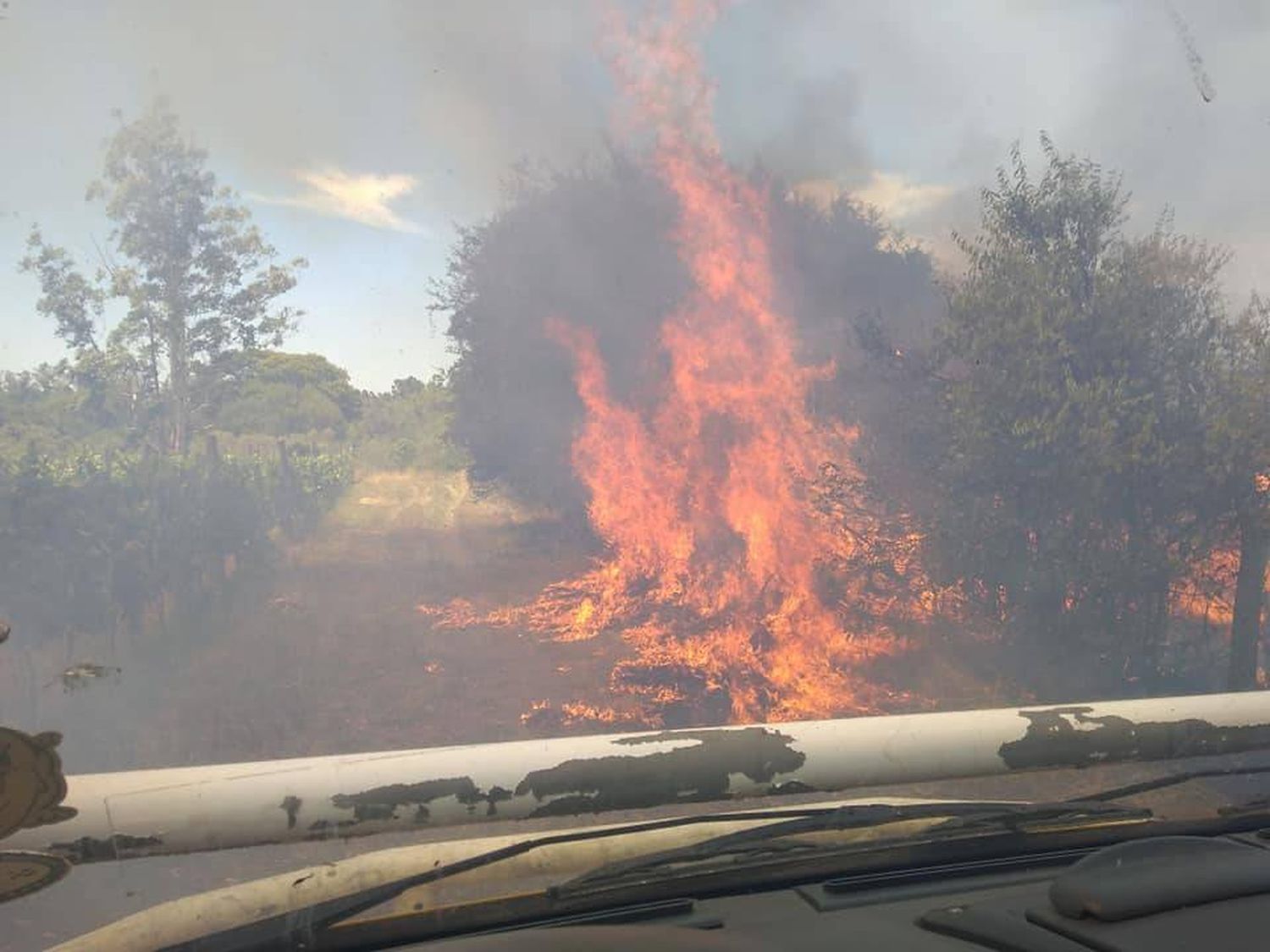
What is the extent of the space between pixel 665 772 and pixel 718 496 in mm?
2333

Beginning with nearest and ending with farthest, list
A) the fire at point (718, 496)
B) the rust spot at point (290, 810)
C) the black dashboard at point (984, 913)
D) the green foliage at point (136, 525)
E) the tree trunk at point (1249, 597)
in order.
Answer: the black dashboard at point (984, 913) → the rust spot at point (290, 810) → the green foliage at point (136, 525) → the fire at point (718, 496) → the tree trunk at point (1249, 597)

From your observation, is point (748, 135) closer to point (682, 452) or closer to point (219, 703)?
point (682, 452)

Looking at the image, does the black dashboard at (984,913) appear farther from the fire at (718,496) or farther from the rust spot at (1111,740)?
the fire at (718,496)

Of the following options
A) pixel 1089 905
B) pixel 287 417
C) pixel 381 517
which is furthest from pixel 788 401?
pixel 1089 905

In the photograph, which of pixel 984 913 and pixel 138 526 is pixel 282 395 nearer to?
pixel 138 526

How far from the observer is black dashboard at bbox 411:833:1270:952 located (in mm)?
1615

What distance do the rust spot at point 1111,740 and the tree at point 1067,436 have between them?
199 centimetres

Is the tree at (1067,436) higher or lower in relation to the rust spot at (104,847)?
higher

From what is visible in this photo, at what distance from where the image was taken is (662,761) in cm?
245

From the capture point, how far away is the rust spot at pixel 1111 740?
2713 millimetres

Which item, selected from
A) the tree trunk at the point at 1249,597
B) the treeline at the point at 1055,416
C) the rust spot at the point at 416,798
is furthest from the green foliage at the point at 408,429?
the tree trunk at the point at 1249,597

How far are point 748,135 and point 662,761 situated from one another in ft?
10.9

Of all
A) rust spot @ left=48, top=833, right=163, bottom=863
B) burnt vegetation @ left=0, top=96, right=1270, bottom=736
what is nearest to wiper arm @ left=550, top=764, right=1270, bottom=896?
rust spot @ left=48, top=833, right=163, bottom=863

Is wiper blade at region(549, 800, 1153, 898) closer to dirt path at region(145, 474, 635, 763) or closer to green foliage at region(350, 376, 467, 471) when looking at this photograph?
dirt path at region(145, 474, 635, 763)
